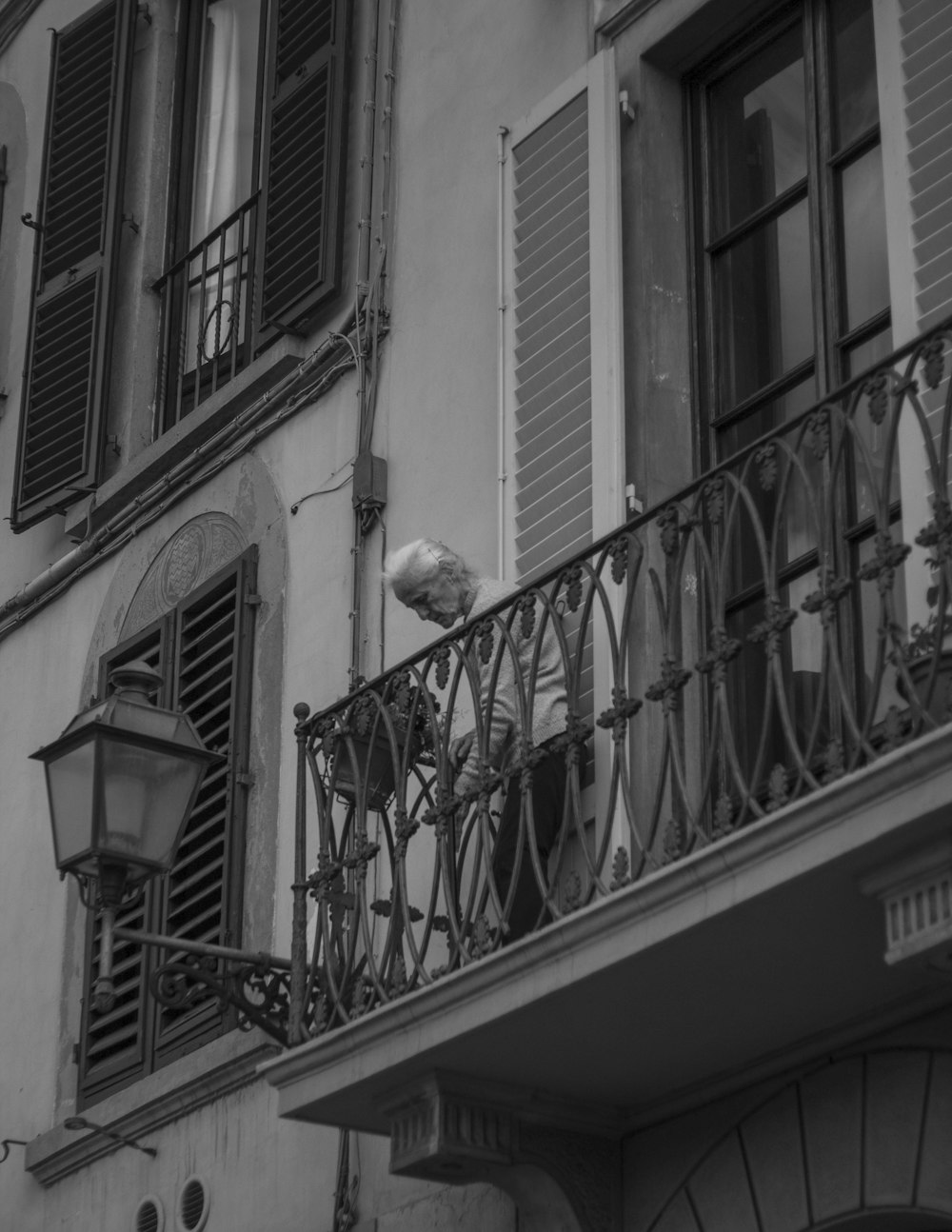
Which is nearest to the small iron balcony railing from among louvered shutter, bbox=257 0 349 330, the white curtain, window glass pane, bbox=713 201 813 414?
window glass pane, bbox=713 201 813 414

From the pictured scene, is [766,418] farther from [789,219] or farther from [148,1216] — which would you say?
[148,1216]

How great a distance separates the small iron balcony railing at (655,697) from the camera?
256 inches

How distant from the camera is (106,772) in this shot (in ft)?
25.0

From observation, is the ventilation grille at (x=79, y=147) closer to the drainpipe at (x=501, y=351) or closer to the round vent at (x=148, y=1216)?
the drainpipe at (x=501, y=351)

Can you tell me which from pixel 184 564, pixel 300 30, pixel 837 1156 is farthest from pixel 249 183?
pixel 837 1156

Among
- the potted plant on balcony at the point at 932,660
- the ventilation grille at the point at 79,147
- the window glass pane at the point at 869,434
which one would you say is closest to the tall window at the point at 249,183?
the ventilation grille at the point at 79,147

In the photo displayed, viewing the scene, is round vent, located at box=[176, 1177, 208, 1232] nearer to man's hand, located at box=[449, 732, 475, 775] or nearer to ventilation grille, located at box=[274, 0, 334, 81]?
man's hand, located at box=[449, 732, 475, 775]

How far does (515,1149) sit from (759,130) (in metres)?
3.41

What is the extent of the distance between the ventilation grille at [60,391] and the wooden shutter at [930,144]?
187 inches

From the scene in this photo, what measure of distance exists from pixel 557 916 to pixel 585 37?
3.66m

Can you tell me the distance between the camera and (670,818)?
7.30 metres

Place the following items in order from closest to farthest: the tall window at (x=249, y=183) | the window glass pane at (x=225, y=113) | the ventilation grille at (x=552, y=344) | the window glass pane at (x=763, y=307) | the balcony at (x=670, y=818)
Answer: the balcony at (x=670, y=818) < the window glass pane at (x=763, y=307) < the ventilation grille at (x=552, y=344) < the tall window at (x=249, y=183) < the window glass pane at (x=225, y=113)

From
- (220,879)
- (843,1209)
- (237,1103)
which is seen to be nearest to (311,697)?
(220,879)

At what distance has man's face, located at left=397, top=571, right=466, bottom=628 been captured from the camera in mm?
8000
